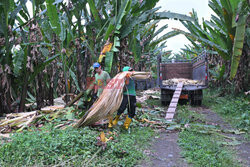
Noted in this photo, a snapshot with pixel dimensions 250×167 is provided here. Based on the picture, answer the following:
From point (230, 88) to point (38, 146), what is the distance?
9.23 metres

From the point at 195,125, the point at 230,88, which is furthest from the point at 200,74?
the point at 195,125

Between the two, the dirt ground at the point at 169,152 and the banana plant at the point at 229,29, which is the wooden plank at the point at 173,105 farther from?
the banana plant at the point at 229,29

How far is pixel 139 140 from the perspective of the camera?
15.3ft

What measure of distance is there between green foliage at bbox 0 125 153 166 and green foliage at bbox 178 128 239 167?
0.81 metres

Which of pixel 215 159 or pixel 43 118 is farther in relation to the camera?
pixel 43 118

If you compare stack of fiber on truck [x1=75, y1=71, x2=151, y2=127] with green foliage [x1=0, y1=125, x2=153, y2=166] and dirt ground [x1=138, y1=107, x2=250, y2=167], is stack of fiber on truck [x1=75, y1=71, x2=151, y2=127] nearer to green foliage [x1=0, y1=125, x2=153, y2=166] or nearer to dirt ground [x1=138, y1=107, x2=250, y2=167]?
green foliage [x1=0, y1=125, x2=153, y2=166]

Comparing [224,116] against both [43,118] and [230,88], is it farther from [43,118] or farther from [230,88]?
[43,118]

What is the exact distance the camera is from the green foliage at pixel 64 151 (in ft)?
10.8

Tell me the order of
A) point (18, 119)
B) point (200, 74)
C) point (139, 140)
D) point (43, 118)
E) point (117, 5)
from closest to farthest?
point (139, 140) → point (18, 119) → point (43, 118) → point (117, 5) → point (200, 74)

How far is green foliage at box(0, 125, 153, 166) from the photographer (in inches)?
130

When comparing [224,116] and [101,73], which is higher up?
[101,73]

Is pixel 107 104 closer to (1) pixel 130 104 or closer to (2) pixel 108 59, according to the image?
(1) pixel 130 104

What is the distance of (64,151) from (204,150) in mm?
2228

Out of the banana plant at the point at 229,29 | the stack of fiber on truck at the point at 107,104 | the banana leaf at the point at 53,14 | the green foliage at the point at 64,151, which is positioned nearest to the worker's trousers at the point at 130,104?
the stack of fiber on truck at the point at 107,104
